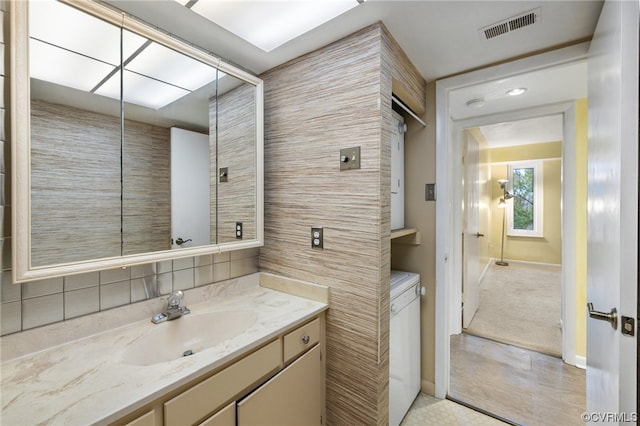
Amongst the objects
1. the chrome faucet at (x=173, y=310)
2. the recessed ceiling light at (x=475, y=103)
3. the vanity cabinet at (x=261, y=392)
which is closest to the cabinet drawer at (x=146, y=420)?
the vanity cabinet at (x=261, y=392)

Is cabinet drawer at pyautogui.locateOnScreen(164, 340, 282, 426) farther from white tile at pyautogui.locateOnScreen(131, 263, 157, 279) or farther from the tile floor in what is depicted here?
the tile floor

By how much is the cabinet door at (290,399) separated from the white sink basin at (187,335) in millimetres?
263

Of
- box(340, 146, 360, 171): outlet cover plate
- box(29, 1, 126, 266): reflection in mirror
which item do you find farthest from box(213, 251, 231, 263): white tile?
box(340, 146, 360, 171): outlet cover plate

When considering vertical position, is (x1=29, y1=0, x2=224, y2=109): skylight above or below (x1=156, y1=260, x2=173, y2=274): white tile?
above

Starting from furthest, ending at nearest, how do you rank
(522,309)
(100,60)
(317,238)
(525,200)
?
(525,200), (522,309), (317,238), (100,60)

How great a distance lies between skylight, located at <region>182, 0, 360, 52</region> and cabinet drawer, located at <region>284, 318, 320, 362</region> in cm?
140

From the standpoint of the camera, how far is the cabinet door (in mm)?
980

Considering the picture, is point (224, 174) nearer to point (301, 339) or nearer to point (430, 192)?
point (301, 339)

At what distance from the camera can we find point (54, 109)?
0.94 m

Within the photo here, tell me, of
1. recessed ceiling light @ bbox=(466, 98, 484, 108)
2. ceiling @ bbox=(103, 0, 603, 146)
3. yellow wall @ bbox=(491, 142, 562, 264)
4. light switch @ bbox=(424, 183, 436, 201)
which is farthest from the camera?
yellow wall @ bbox=(491, 142, 562, 264)

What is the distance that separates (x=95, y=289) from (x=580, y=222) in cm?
323

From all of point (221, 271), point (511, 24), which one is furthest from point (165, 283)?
point (511, 24)

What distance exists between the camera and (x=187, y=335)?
1.18 metres

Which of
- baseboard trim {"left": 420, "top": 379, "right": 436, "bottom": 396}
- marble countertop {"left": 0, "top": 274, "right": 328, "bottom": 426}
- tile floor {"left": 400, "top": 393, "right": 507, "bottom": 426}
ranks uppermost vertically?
marble countertop {"left": 0, "top": 274, "right": 328, "bottom": 426}
